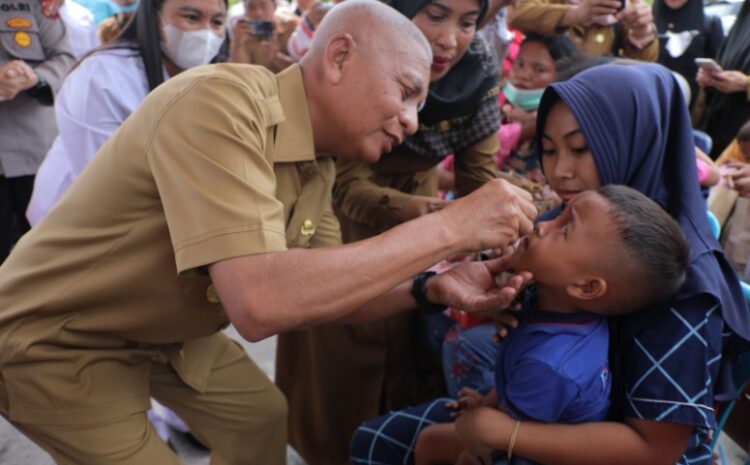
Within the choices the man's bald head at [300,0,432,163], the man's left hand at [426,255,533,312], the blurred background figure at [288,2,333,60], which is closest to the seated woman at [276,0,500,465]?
the man's left hand at [426,255,533,312]

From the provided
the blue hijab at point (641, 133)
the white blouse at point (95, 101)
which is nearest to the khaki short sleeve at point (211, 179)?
the blue hijab at point (641, 133)

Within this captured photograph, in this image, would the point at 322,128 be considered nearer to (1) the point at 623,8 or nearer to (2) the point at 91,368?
(2) the point at 91,368

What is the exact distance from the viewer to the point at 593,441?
63.0 inches

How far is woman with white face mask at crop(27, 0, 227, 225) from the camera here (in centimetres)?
272

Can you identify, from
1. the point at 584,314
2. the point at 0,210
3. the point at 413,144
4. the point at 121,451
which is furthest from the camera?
the point at 0,210

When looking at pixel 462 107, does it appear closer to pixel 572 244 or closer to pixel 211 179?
pixel 572 244

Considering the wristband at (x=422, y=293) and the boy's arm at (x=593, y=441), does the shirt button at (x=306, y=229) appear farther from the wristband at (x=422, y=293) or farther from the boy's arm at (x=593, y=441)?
the boy's arm at (x=593, y=441)

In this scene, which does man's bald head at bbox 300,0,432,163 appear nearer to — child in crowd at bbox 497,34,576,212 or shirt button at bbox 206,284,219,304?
shirt button at bbox 206,284,219,304

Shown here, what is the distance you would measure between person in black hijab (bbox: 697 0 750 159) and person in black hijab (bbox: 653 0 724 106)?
0.21 meters

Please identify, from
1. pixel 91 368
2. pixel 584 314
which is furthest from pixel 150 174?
pixel 584 314

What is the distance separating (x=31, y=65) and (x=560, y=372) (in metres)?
3.41

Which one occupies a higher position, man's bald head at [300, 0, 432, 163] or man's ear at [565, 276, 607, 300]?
man's bald head at [300, 0, 432, 163]

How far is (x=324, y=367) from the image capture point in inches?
110

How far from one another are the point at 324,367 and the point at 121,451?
1.09 metres
